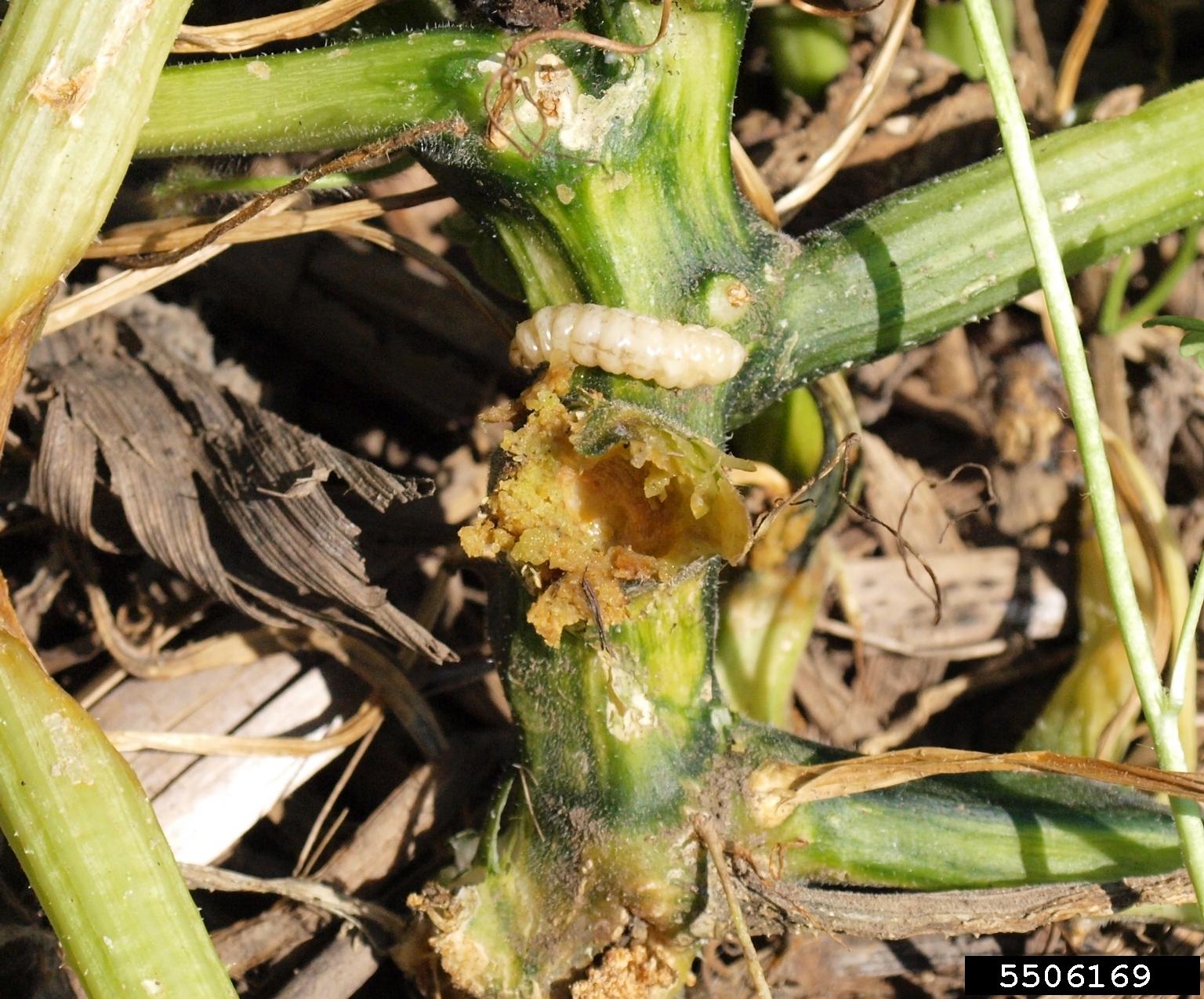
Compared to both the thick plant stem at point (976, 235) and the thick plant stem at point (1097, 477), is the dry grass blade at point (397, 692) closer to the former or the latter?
the thick plant stem at point (976, 235)

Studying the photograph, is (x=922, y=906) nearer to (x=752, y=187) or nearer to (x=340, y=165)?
(x=752, y=187)

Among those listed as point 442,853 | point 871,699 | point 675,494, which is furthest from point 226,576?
point 871,699

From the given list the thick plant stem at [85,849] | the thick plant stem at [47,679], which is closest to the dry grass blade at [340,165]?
the thick plant stem at [47,679]

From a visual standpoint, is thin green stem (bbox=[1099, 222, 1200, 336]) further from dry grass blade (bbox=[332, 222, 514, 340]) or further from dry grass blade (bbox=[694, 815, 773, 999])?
dry grass blade (bbox=[694, 815, 773, 999])

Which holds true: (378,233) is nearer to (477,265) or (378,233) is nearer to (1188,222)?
(477,265)

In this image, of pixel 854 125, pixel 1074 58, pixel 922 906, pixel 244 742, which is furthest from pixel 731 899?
pixel 1074 58
